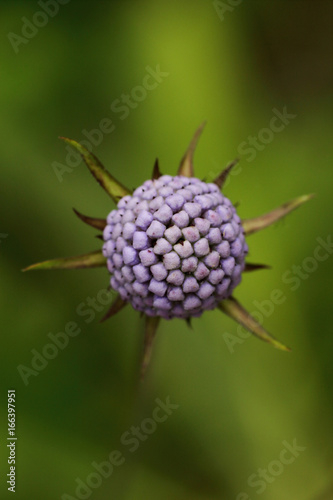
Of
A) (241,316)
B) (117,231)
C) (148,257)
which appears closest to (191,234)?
(148,257)

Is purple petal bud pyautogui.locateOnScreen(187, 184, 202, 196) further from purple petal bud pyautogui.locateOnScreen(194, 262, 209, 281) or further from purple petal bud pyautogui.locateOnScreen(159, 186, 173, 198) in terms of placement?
purple petal bud pyautogui.locateOnScreen(194, 262, 209, 281)

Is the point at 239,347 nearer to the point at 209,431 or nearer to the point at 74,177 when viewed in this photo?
the point at 209,431

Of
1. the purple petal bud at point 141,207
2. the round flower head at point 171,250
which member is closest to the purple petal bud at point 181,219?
the round flower head at point 171,250

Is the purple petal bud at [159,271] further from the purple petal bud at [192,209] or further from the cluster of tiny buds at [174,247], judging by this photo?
the purple petal bud at [192,209]

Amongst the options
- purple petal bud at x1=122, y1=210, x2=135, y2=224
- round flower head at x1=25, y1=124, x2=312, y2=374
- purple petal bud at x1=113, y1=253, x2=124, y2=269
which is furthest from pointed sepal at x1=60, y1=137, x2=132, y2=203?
purple petal bud at x1=113, y1=253, x2=124, y2=269

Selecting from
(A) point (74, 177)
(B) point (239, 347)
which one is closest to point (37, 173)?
(A) point (74, 177)
